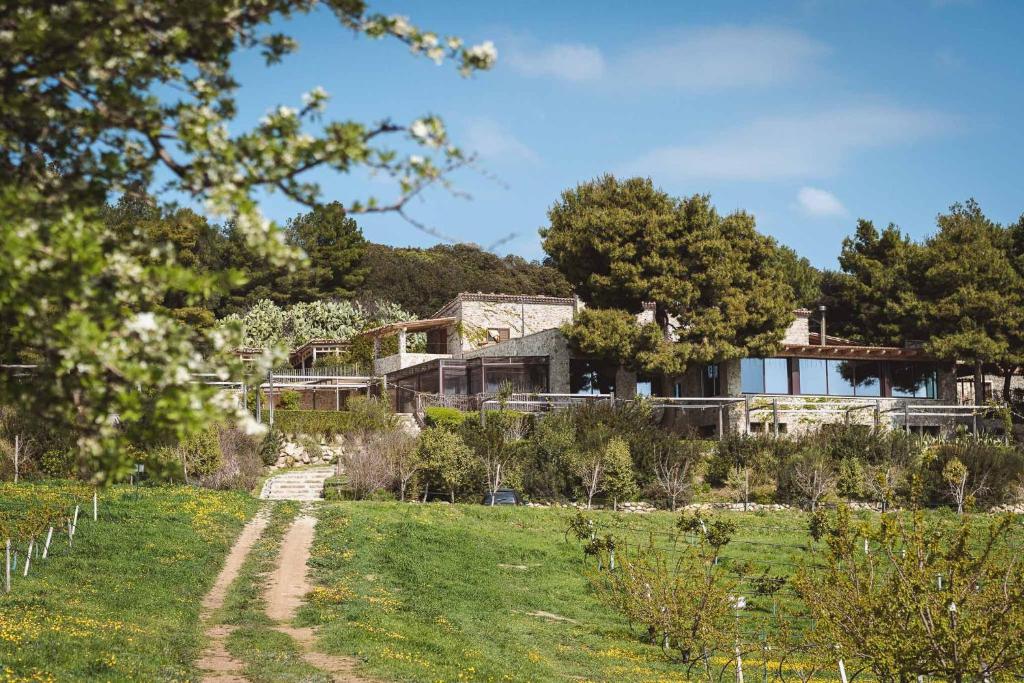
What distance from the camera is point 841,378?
152 feet

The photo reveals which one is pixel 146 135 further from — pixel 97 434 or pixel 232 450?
pixel 232 450

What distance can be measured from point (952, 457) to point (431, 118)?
1261 inches

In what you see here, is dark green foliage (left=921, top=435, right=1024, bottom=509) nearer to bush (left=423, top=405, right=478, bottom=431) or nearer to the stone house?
the stone house

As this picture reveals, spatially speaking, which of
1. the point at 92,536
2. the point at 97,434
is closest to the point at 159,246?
the point at 97,434

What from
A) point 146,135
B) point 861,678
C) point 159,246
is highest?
point 146,135

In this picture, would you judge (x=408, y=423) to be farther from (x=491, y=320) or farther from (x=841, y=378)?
(x=841, y=378)

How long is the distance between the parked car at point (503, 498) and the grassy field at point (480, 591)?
6.67 feet

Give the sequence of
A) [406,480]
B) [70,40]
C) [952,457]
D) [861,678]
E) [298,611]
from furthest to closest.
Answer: [952,457], [406,480], [298,611], [861,678], [70,40]

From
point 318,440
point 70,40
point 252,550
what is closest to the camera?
point 70,40

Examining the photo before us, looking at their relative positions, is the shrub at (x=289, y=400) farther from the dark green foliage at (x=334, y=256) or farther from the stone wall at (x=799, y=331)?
the dark green foliage at (x=334, y=256)

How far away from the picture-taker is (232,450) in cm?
3291

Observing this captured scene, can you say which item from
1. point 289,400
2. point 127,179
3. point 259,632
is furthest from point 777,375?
point 127,179

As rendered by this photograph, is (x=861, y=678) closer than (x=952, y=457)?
Yes

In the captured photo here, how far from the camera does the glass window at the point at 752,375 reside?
44.6 metres
